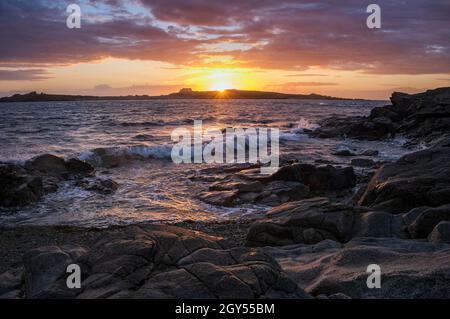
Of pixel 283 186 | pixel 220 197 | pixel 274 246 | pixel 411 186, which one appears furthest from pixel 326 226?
pixel 283 186

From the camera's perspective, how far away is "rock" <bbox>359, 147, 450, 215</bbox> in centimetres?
1051

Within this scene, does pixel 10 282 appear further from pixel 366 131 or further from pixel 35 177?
pixel 366 131

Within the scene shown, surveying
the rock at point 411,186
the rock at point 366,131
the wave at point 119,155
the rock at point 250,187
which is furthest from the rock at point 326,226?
the rock at point 366,131

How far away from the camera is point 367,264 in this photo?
22.0 feet

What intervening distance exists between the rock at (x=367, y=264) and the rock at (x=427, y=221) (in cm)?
71

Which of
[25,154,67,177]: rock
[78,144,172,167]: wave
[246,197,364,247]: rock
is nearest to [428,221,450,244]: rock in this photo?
[246,197,364,247]: rock

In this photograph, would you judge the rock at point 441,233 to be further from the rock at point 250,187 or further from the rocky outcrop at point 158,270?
the rock at point 250,187

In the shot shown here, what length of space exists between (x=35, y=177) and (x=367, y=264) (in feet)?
40.7

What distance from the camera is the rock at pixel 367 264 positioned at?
565 centimetres

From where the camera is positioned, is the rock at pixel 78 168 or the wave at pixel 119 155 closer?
the rock at pixel 78 168

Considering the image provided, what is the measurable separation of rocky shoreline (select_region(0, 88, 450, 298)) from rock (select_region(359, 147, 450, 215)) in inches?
1.1

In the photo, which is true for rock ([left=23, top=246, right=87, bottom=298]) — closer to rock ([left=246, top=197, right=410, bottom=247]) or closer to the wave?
rock ([left=246, top=197, right=410, bottom=247])

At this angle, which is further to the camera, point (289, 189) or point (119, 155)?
point (119, 155)
